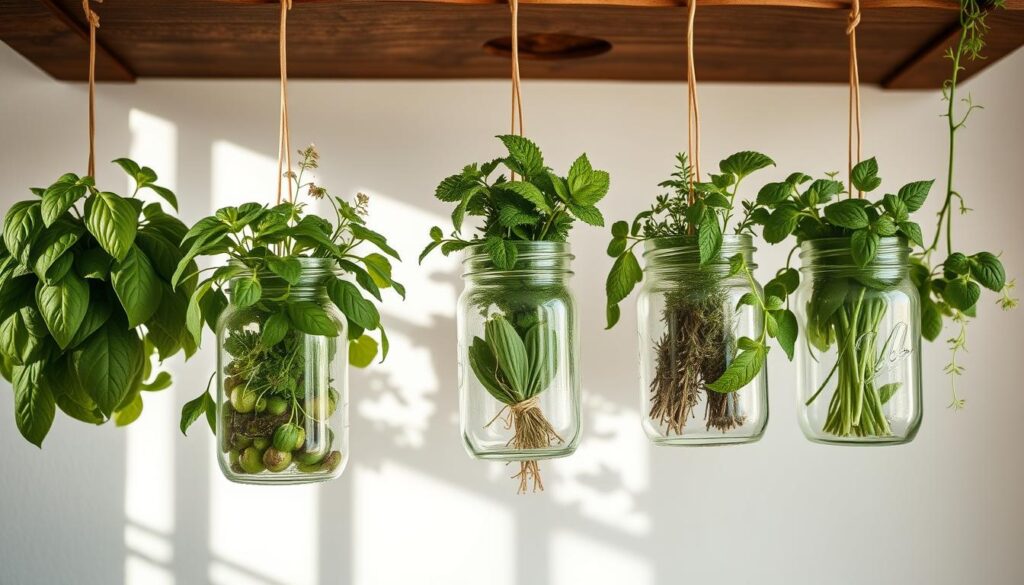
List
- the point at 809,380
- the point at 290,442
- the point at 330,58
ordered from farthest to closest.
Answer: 1. the point at 330,58
2. the point at 809,380
3. the point at 290,442

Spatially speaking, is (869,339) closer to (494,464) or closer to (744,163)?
(744,163)

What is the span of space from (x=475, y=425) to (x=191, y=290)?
1.29 ft

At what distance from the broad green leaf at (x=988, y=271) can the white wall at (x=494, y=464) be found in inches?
14.9

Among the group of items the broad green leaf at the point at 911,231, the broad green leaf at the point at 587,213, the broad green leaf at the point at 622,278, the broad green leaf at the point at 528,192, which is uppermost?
the broad green leaf at the point at 528,192

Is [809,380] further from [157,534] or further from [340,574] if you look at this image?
[157,534]

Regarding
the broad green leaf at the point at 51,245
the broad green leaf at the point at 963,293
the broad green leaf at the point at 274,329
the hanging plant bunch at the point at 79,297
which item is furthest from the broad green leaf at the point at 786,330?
the broad green leaf at the point at 51,245

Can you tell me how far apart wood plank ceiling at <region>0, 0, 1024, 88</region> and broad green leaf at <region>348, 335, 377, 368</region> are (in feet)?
1.46

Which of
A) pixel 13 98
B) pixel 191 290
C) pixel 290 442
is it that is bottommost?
pixel 290 442

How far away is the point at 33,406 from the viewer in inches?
40.9

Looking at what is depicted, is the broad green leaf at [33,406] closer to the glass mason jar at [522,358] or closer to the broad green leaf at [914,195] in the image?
the glass mason jar at [522,358]

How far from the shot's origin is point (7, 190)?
140 centimetres

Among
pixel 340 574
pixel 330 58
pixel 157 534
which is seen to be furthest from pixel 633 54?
pixel 157 534

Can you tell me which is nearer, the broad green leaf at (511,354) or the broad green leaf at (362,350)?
the broad green leaf at (511,354)

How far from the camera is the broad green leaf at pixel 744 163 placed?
1070mm
